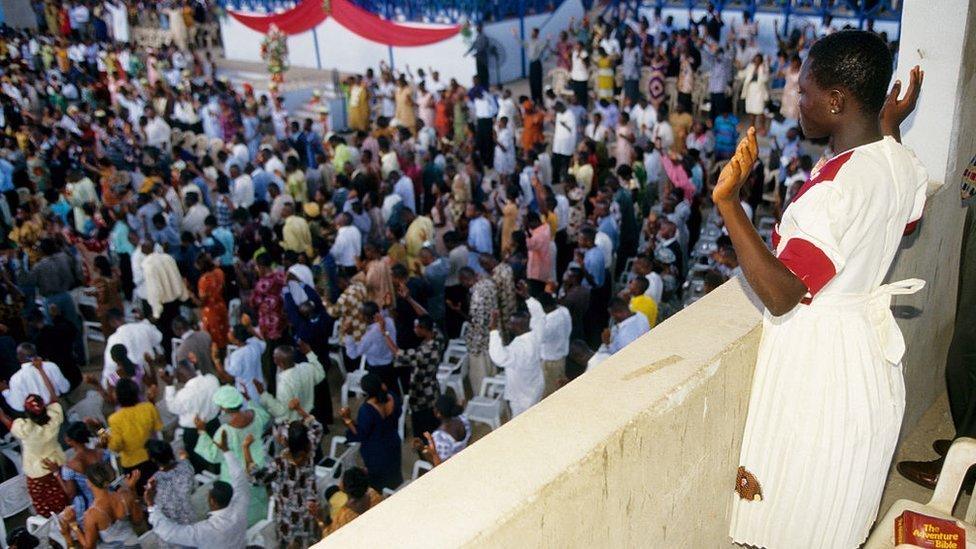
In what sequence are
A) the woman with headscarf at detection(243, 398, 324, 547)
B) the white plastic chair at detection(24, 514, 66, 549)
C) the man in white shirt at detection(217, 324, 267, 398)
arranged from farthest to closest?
the man in white shirt at detection(217, 324, 267, 398)
the white plastic chair at detection(24, 514, 66, 549)
the woman with headscarf at detection(243, 398, 324, 547)

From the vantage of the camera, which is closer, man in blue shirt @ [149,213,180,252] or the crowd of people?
Answer: the crowd of people

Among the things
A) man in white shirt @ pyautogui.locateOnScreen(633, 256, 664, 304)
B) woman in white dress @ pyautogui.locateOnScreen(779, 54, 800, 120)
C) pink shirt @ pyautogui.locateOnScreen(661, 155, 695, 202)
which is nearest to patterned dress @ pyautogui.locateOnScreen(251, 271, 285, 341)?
man in white shirt @ pyautogui.locateOnScreen(633, 256, 664, 304)

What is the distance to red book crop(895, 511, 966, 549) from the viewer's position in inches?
88.3

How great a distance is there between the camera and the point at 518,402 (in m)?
5.81

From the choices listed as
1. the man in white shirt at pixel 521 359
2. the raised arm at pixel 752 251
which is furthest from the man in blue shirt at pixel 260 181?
the raised arm at pixel 752 251

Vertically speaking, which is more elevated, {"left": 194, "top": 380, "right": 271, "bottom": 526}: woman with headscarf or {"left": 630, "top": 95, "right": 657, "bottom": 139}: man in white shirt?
{"left": 630, "top": 95, "right": 657, "bottom": 139}: man in white shirt

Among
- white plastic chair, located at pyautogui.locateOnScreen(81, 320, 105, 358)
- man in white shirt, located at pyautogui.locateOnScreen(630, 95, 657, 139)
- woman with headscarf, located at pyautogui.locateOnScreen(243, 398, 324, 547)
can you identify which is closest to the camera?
woman with headscarf, located at pyautogui.locateOnScreen(243, 398, 324, 547)

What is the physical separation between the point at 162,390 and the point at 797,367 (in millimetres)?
6734

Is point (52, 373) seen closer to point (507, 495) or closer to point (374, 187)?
point (374, 187)

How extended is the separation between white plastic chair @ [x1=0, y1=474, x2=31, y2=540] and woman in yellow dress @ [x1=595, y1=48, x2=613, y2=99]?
10.7m

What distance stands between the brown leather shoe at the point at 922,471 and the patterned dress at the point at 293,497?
3064mm

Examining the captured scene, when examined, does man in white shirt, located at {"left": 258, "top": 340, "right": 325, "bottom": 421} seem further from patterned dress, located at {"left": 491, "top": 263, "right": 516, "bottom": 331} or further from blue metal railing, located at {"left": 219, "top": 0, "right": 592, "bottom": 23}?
blue metal railing, located at {"left": 219, "top": 0, "right": 592, "bottom": 23}

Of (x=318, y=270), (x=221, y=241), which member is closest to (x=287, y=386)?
(x=318, y=270)

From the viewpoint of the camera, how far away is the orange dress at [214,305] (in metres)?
7.08
